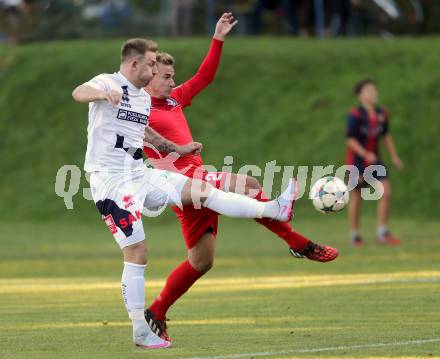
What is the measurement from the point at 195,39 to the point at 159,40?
0.94 m

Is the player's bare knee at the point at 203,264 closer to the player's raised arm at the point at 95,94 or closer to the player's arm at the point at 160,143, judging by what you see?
the player's arm at the point at 160,143

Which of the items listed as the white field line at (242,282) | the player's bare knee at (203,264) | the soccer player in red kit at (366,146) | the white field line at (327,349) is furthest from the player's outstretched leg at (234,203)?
the soccer player in red kit at (366,146)

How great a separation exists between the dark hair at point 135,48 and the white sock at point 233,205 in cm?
123

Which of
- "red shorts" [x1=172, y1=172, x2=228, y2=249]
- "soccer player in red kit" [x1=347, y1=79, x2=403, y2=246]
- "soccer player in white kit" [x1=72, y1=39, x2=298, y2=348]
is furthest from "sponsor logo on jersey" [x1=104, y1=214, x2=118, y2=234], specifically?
"soccer player in red kit" [x1=347, y1=79, x2=403, y2=246]

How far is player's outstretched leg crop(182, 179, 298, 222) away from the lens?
9406 millimetres

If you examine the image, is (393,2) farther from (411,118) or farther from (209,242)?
(209,242)

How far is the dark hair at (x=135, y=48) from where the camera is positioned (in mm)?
9297

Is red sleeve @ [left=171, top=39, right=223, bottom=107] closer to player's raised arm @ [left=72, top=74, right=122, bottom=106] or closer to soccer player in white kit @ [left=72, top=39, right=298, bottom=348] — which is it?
soccer player in white kit @ [left=72, top=39, right=298, bottom=348]

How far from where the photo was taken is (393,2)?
31297 millimetres

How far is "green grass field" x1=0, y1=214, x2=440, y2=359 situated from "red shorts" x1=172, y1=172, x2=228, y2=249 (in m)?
0.83

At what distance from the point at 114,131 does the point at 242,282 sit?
5852 millimetres

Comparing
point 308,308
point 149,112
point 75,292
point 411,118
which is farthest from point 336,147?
point 149,112

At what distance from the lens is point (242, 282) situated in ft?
48.5

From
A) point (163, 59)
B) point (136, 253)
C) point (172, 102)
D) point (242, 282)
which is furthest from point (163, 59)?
point (242, 282)
